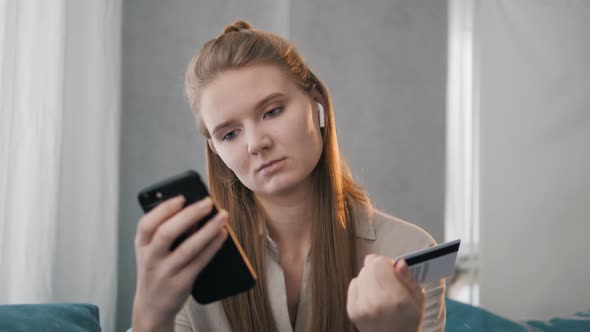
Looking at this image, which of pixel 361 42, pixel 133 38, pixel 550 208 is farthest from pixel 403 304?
pixel 133 38

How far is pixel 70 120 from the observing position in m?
1.51

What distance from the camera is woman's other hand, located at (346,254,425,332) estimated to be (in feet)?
1.96

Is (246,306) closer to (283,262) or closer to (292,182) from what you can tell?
A: (283,262)

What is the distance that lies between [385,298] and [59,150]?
1.12m

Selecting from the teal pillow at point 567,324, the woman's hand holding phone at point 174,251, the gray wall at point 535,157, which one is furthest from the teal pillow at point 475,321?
the woman's hand holding phone at point 174,251

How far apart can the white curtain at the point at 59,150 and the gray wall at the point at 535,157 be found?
3.99 feet

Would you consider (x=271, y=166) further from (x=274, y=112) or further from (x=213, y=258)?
(x=213, y=258)

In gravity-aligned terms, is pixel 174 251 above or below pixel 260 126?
below

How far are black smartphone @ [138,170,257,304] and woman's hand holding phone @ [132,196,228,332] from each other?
17mm

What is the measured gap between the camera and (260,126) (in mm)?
814

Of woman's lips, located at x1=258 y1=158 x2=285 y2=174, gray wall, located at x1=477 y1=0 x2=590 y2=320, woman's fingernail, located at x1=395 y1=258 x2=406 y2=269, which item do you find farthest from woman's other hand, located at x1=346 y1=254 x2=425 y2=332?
gray wall, located at x1=477 y1=0 x2=590 y2=320

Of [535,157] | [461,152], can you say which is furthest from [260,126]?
[461,152]

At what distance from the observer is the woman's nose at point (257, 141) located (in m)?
0.79

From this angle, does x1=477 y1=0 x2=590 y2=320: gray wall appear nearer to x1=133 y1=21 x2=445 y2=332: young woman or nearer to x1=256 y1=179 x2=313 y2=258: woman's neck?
x1=133 y1=21 x2=445 y2=332: young woman
